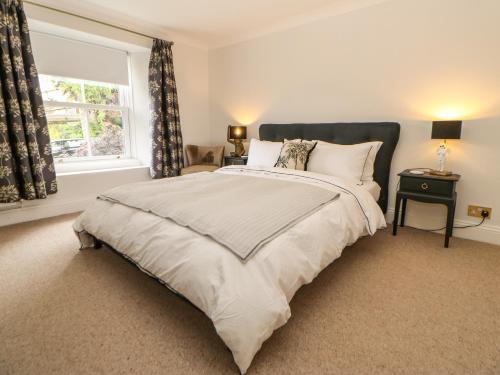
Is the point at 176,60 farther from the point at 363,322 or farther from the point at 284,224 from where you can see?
the point at 363,322

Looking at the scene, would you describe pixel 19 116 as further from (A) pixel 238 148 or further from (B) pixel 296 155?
(B) pixel 296 155

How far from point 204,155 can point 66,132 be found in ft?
6.06

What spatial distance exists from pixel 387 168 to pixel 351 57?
132cm

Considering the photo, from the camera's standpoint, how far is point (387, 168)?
286cm

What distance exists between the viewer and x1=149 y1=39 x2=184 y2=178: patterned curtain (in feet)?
12.3

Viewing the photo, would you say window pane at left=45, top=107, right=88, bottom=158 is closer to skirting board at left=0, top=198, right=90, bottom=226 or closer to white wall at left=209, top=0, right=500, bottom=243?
skirting board at left=0, top=198, right=90, bottom=226

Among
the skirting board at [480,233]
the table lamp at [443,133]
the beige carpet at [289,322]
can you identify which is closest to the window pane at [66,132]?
the beige carpet at [289,322]

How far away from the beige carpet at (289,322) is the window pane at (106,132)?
1.99 m

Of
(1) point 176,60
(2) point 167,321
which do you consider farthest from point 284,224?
(1) point 176,60

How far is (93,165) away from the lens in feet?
12.3

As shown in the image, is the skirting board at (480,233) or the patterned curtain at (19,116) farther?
the patterned curtain at (19,116)

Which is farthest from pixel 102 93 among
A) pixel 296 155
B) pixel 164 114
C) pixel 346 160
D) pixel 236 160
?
pixel 346 160

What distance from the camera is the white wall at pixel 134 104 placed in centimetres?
298

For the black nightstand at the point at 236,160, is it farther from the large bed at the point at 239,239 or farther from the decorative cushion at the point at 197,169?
the large bed at the point at 239,239
